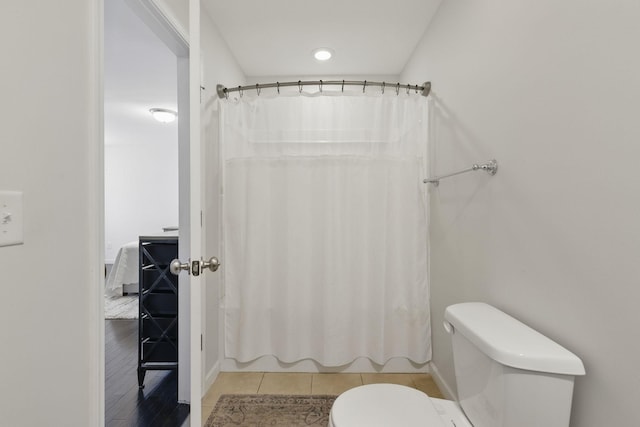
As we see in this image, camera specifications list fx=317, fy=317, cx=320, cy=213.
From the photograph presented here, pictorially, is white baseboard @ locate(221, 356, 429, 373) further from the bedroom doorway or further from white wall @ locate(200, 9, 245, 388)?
the bedroom doorway

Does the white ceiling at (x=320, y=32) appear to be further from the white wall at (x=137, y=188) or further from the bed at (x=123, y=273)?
the white wall at (x=137, y=188)

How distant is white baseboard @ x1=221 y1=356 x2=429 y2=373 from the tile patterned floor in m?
0.03

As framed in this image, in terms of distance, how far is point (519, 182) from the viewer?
1.16 meters

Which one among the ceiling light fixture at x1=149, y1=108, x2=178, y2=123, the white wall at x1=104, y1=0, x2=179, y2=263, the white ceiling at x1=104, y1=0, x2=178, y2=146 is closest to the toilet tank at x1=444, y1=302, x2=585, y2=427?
the white ceiling at x1=104, y1=0, x2=178, y2=146

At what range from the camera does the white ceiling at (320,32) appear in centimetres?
196

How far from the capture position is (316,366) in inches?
86.4

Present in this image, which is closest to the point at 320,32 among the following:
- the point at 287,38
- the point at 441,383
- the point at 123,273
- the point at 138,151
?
the point at 287,38

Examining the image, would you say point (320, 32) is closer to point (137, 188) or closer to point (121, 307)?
point (121, 307)

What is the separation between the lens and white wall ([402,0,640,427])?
2.49 feet

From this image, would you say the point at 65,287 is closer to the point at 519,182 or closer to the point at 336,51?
the point at 519,182

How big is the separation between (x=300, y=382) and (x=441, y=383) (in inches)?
35.0

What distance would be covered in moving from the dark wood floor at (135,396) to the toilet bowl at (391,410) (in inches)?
47.2

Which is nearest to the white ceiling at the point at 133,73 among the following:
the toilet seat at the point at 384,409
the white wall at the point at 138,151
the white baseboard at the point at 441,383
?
the white wall at the point at 138,151

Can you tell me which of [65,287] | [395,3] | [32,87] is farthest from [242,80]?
[65,287]
